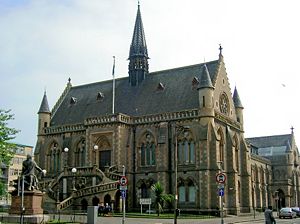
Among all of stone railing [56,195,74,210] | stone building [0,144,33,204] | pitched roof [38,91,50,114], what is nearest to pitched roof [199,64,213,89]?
stone railing [56,195,74,210]

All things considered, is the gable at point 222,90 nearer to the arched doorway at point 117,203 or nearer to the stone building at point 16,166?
the arched doorway at point 117,203

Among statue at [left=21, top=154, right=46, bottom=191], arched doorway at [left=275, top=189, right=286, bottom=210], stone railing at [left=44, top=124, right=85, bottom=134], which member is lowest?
arched doorway at [left=275, top=189, right=286, bottom=210]

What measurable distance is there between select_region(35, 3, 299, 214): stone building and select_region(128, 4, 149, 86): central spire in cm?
15

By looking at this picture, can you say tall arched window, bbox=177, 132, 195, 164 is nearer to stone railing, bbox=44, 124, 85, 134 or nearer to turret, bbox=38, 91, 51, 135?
stone railing, bbox=44, 124, 85, 134

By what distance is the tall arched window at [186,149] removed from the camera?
189 ft

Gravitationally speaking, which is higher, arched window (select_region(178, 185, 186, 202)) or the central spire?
the central spire

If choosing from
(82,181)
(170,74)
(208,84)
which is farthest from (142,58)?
(82,181)

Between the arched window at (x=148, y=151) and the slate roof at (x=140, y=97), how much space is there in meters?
3.80

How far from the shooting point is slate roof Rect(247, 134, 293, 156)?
10794 cm

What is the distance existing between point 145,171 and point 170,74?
14.7 metres

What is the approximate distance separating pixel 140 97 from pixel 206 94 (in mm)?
12085

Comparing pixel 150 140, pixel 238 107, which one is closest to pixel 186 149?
pixel 150 140

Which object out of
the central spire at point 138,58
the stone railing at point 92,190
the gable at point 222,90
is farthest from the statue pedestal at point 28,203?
the central spire at point 138,58

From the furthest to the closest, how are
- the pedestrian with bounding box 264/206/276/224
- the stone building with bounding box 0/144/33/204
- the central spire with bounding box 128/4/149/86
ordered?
the stone building with bounding box 0/144/33/204 < the central spire with bounding box 128/4/149/86 < the pedestrian with bounding box 264/206/276/224
